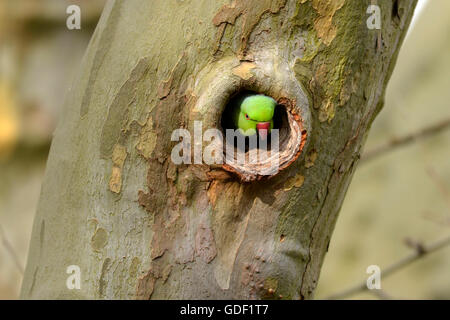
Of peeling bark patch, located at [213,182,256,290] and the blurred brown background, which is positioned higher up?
the blurred brown background

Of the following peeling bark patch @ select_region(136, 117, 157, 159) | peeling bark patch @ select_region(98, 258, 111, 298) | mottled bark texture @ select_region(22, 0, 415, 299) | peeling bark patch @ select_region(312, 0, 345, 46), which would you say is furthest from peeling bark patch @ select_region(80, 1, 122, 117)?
peeling bark patch @ select_region(312, 0, 345, 46)

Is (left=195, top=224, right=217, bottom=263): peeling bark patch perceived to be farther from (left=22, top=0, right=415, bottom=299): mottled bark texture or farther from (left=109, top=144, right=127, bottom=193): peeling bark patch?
(left=109, top=144, right=127, bottom=193): peeling bark patch

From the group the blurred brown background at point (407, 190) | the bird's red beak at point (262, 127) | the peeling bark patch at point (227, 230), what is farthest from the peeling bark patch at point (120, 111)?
the blurred brown background at point (407, 190)

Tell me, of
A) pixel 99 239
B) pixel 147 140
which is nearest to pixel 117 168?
pixel 147 140

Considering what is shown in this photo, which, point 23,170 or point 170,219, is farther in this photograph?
point 23,170

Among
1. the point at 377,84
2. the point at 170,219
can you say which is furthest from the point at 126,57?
the point at 377,84

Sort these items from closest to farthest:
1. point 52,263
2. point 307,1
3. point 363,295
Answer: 1. point 307,1
2. point 52,263
3. point 363,295

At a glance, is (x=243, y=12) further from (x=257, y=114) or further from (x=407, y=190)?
(x=407, y=190)
